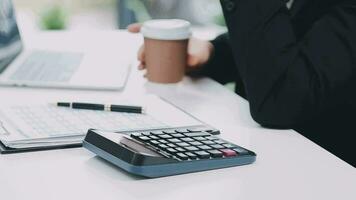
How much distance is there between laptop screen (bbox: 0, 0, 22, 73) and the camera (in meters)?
1.16

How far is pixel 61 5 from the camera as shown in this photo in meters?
2.81

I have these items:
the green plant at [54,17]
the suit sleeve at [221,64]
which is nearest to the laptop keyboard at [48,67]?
the suit sleeve at [221,64]

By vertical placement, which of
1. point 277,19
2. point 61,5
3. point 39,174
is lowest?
point 61,5

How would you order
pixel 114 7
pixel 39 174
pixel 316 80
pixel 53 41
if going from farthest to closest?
pixel 114 7 < pixel 53 41 < pixel 316 80 < pixel 39 174

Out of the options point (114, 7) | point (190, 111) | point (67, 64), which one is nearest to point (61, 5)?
point (114, 7)

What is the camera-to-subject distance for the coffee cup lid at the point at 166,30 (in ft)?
3.48

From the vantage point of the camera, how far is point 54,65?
3.88 ft

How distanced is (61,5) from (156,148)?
224cm

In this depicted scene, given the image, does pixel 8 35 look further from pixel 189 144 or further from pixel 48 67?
pixel 189 144

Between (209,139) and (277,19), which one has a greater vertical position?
(277,19)

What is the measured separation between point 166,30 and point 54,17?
73.3 inches

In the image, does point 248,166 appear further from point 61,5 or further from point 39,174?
point 61,5

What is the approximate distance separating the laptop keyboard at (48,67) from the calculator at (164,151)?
37 centimetres

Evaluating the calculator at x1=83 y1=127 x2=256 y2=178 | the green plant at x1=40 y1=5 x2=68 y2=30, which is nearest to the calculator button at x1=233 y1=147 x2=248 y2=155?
the calculator at x1=83 y1=127 x2=256 y2=178
